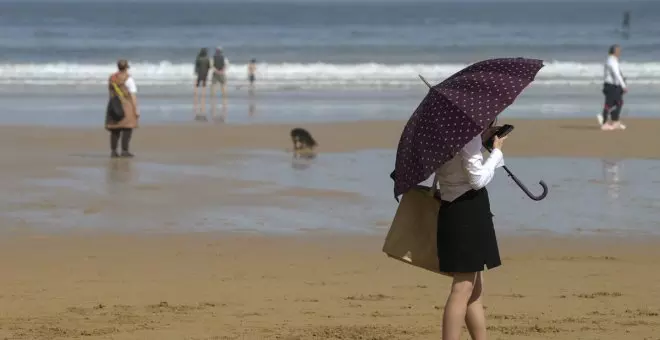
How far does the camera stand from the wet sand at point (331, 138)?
17453 mm

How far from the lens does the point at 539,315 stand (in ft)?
23.4

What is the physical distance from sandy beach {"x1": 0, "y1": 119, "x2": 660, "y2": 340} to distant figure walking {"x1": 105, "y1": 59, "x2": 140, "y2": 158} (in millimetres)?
2775

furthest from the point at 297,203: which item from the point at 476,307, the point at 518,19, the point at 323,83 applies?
the point at 518,19

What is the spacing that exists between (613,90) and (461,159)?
1542cm

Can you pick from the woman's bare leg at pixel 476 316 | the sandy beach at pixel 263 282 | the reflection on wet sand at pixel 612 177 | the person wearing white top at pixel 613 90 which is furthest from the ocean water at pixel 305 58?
the woman's bare leg at pixel 476 316

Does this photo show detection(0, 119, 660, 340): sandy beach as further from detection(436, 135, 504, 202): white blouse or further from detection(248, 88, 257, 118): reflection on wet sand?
detection(248, 88, 257, 118): reflection on wet sand

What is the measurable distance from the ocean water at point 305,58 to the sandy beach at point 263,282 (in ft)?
38.6

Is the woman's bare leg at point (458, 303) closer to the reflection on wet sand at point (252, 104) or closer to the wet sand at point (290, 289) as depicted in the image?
the wet sand at point (290, 289)

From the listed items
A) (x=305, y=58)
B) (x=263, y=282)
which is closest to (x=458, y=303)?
(x=263, y=282)

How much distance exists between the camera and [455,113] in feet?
17.3

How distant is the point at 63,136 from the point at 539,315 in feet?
44.7

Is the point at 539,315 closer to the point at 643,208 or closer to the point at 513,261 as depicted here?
the point at 513,261

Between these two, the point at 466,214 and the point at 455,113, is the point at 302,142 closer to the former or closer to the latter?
the point at 466,214

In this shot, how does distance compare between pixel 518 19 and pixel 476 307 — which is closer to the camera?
pixel 476 307
